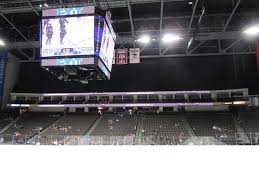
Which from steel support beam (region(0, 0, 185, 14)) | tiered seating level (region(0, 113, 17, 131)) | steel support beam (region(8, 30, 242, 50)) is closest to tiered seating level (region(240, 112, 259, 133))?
steel support beam (region(8, 30, 242, 50))

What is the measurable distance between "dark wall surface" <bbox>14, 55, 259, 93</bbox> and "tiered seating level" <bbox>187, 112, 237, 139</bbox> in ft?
8.53

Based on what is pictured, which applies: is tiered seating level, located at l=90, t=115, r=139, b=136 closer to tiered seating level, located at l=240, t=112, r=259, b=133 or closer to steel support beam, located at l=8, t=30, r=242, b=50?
steel support beam, located at l=8, t=30, r=242, b=50

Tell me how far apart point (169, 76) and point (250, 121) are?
7.75 meters

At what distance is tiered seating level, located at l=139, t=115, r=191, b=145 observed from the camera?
17.9 metres

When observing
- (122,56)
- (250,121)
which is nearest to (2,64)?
(122,56)

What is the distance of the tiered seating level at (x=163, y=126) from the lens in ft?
58.8

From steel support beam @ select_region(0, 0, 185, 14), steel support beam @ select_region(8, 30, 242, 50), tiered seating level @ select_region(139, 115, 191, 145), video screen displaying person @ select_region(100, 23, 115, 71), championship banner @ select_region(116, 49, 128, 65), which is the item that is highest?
steel support beam @ select_region(0, 0, 185, 14)

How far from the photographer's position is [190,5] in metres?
16.4

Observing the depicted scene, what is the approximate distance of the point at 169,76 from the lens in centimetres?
2361

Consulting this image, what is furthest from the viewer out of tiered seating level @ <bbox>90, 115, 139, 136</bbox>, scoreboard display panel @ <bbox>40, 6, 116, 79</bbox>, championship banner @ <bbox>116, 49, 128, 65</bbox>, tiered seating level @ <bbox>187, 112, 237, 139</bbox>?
tiered seating level @ <bbox>90, 115, 139, 136</bbox>

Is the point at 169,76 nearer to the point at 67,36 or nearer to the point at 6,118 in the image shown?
the point at 6,118

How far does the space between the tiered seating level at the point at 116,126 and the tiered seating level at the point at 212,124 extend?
4.75m
